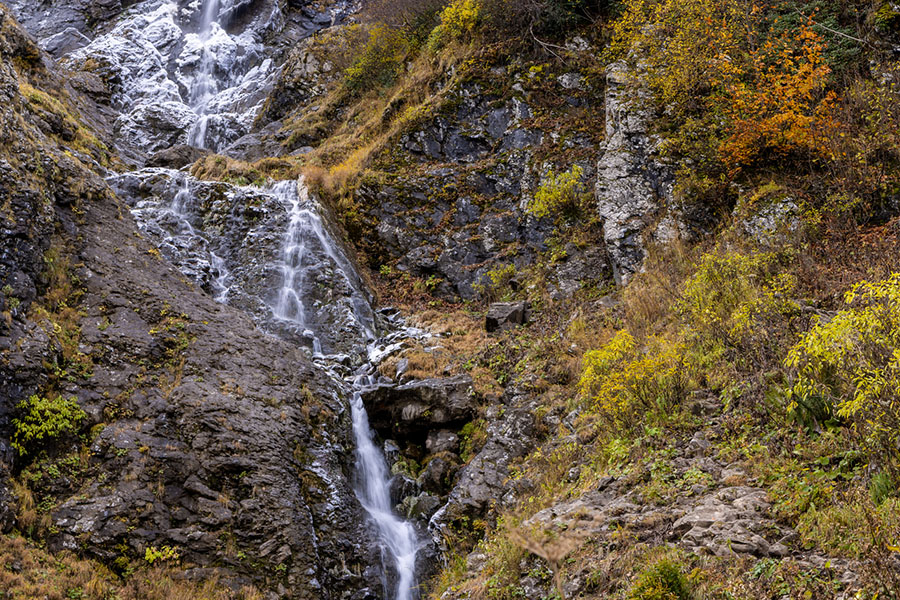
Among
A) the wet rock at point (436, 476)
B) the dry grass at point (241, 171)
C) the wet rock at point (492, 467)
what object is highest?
the dry grass at point (241, 171)

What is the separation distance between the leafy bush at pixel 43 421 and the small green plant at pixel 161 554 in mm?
2442

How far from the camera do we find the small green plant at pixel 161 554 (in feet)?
24.5

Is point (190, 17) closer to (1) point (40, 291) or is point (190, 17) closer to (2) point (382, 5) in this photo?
(2) point (382, 5)

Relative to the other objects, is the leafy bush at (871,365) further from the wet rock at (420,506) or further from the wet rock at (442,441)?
the wet rock at (420,506)

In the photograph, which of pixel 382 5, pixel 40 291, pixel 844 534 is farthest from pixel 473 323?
pixel 382 5

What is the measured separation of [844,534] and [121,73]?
35.9 meters

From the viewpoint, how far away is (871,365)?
14.9 ft

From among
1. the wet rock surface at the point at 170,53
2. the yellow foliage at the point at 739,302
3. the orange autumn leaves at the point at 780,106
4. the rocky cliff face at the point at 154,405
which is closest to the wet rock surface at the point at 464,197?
the orange autumn leaves at the point at 780,106

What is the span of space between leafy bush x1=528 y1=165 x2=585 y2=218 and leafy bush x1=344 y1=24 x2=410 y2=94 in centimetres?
1160

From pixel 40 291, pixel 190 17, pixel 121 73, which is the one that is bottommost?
pixel 40 291

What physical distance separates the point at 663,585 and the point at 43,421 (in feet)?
29.7

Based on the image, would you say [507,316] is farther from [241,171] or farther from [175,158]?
[175,158]

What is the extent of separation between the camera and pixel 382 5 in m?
25.4

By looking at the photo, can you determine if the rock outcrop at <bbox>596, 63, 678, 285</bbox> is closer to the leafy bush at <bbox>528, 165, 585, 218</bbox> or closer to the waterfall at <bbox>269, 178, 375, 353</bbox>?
the leafy bush at <bbox>528, 165, 585, 218</bbox>
